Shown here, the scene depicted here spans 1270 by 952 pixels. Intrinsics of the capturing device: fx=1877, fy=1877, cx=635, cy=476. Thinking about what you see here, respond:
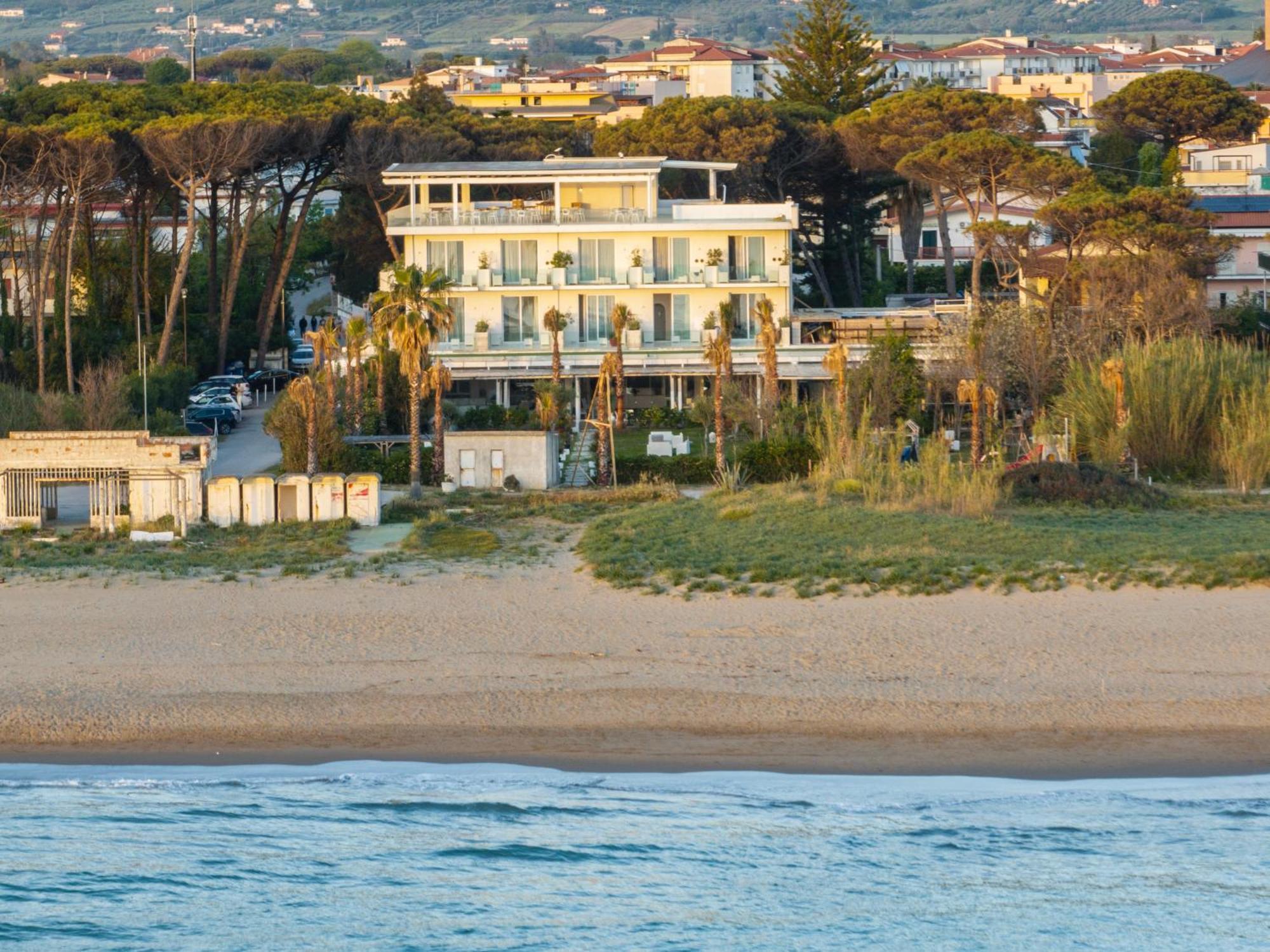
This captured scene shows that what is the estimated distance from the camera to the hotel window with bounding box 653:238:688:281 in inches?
2018

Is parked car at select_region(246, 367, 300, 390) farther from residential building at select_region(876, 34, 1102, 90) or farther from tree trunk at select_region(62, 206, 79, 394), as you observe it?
residential building at select_region(876, 34, 1102, 90)

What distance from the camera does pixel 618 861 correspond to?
1709 centimetres

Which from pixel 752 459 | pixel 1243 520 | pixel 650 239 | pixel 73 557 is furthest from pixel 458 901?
pixel 650 239

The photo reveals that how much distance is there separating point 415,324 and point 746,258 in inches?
730

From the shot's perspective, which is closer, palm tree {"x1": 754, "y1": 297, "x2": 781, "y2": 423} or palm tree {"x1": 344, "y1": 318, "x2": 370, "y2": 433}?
palm tree {"x1": 344, "y1": 318, "x2": 370, "y2": 433}

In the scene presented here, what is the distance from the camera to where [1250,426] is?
3403cm

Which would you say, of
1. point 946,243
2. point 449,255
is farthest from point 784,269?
point 449,255

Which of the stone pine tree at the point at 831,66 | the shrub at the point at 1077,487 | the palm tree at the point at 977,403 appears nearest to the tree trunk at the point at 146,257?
the palm tree at the point at 977,403

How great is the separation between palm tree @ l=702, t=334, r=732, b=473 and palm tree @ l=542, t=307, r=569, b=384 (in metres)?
4.01

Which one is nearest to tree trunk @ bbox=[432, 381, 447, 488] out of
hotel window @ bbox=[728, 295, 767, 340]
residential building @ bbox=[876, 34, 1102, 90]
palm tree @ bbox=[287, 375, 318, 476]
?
palm tree @ bbox=[287, 375, 318, 476]

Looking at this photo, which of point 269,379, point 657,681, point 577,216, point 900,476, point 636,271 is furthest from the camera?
point 269,379

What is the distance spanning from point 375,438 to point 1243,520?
17503 millimetres

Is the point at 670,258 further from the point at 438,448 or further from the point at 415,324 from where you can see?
the point at 415,324

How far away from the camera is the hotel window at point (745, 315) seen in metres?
51.6
